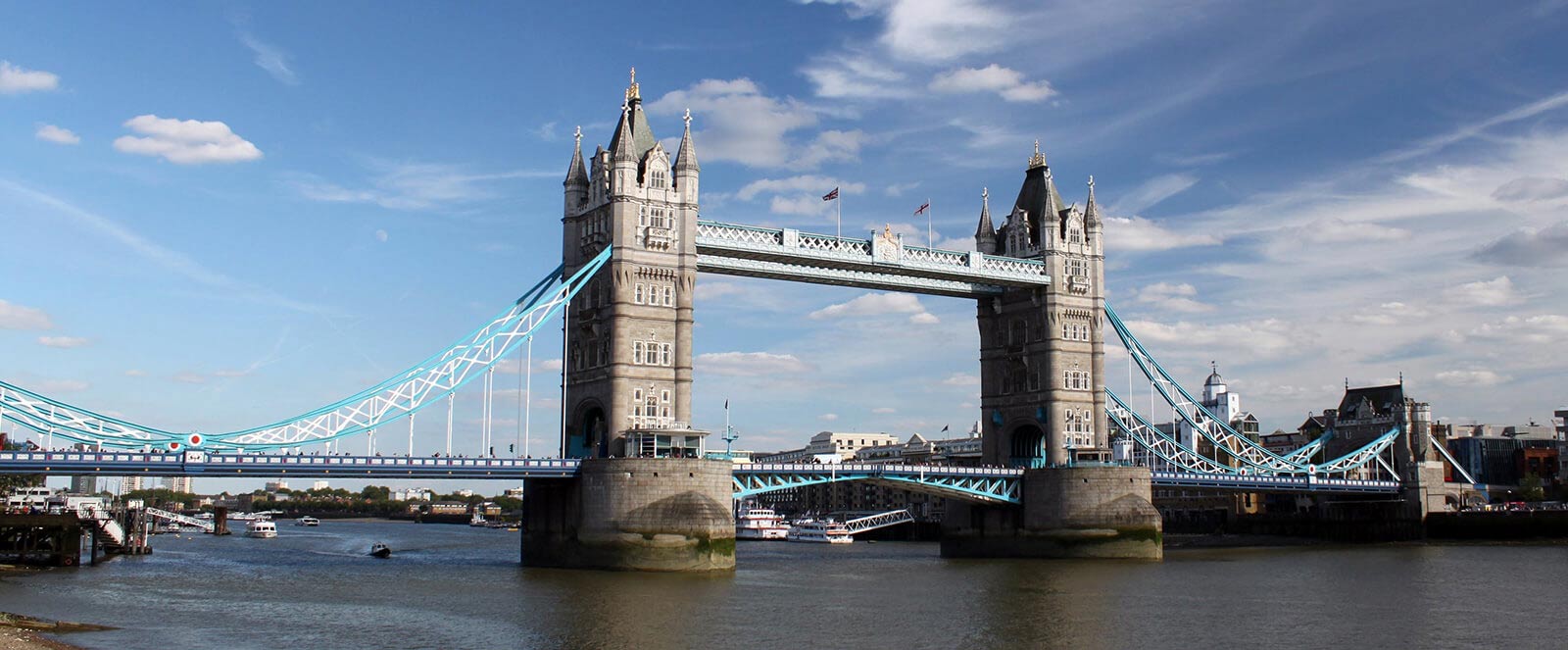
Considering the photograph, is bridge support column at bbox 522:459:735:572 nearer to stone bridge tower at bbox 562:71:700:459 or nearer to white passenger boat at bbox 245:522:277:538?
stone bridge tower at bbox 562:71:700:459

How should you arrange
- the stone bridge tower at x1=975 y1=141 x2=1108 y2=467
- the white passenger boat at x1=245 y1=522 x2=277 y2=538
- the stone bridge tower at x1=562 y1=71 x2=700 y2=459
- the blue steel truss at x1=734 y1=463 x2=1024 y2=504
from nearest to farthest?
the stone bridge tower at x1=562 y1=71 x2=700 y2=459 → the blue steel truss at x1=734 y1=463 x2=1024 y2=504 → the stone bridge tower at x1=975 y1=141 x2=1108 y2=467 → the white passenger boat at x1=245 y1=522 x2=277 y2=538

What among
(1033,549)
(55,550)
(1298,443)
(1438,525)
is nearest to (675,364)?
(1033,549)

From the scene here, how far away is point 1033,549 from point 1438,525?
136 ft

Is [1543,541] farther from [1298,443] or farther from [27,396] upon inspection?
[27,396]

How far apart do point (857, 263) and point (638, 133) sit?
14257 millimetres

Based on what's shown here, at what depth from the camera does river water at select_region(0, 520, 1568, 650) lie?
4044 centimetres


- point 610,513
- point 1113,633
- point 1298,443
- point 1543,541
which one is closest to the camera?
point 1113,633

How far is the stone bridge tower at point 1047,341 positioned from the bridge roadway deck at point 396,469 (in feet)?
25.5

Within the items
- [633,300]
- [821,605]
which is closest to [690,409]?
[633,300]

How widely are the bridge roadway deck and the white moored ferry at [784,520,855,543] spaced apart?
42577 millimetres

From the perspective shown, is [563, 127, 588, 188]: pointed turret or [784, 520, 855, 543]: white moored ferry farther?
[784, 520, 855, 543]: white moored ferry

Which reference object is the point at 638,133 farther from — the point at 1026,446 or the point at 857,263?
the point at 1026,446

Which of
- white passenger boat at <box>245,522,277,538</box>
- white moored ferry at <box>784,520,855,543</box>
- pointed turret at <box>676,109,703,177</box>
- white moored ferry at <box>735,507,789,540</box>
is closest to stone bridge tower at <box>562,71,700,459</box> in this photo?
pointed turret at <box>676,109,703,177</box>

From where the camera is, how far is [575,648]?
37.7 m
